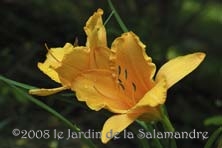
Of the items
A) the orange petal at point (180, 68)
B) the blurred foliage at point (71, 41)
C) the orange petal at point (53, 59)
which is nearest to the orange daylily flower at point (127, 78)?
the orange petal at point (180, 68)

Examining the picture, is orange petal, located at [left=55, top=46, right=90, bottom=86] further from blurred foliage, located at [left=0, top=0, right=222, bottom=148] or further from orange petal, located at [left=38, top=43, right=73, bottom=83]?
blurred foliage, located at [left=0, top=0, right=222, bottom=148]

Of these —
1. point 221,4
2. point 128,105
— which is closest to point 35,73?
point 128,105

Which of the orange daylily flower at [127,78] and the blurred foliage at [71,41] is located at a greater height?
the orange daylily flower at [127,78]

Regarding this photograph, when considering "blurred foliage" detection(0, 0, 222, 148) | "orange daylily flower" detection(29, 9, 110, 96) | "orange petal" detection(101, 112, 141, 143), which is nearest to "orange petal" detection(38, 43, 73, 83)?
"orange daylily flower" detection(29, 9, 110, 96)

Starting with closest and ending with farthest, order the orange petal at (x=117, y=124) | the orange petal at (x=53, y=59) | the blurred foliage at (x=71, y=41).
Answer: the orange petal at (x=117, y=124) → the orange petal at (x=53, y=59) → the blurred foliage at (x=71, y=41)

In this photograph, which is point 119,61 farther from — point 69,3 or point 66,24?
point 69,3

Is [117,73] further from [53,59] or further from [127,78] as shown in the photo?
[53,59]

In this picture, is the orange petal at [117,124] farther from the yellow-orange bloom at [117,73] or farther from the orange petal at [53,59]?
the orange petal at [53,59]

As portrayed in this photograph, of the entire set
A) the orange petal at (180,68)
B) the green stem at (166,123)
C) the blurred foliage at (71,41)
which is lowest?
the blurred foliage at (71,41)
